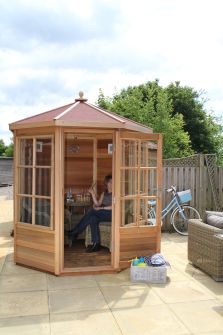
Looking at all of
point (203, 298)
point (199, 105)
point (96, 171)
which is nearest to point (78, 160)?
point (96, 171)

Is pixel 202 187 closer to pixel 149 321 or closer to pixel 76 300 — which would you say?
pixel 76 300

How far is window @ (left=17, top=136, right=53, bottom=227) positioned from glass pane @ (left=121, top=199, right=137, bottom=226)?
94 cm

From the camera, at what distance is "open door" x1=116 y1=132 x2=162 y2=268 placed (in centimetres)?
528

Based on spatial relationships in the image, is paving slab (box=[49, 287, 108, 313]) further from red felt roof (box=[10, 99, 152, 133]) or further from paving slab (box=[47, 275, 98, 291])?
red felt roof (box=[10, 99, 152, 133])

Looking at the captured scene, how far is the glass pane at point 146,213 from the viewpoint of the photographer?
549 cm

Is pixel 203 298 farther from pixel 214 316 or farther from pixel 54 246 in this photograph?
pixel 54 246

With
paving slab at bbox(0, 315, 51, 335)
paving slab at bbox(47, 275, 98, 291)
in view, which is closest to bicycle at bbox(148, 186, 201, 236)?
paving slab at bbox(47, 275, 98, 291)

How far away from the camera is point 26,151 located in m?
5.40

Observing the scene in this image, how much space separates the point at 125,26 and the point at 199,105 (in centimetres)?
1621

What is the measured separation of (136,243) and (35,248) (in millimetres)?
1332

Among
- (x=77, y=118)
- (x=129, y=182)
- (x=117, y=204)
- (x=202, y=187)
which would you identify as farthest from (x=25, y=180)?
(x=202, y=187)

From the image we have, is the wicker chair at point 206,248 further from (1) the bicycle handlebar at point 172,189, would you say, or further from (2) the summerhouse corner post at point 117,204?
Answer: (1) the bicycle handlebar at point 172,189

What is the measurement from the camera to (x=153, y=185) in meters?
6.80

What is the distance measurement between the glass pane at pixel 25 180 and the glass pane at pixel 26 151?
11 centimetres
